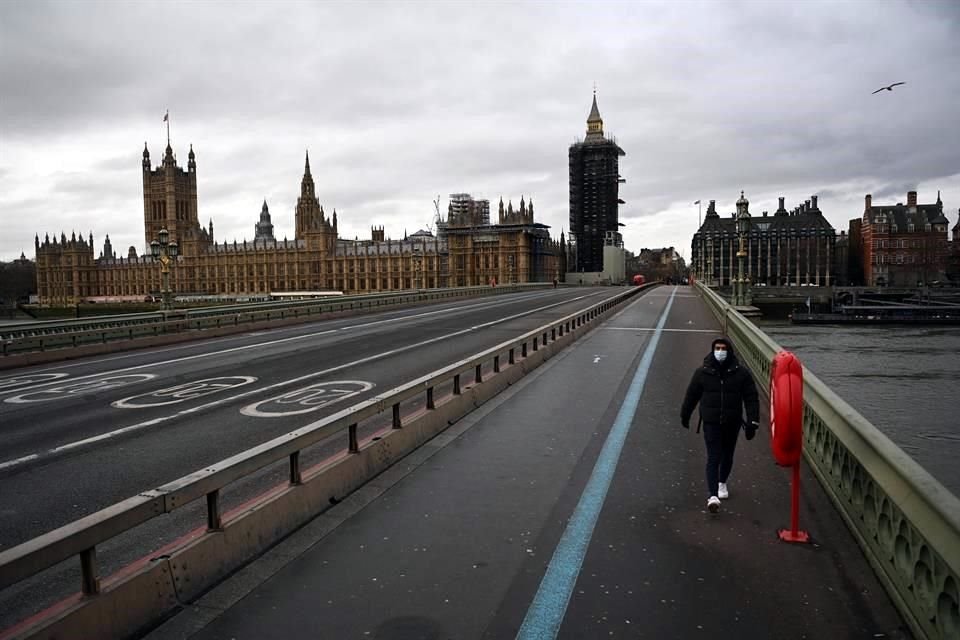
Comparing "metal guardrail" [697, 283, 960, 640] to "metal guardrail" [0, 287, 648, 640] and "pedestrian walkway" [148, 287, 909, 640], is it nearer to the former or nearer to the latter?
"pedestrian walkway" [148, 287, 909, 640]

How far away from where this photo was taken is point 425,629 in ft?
14.7

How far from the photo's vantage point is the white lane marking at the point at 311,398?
11555 millimetres

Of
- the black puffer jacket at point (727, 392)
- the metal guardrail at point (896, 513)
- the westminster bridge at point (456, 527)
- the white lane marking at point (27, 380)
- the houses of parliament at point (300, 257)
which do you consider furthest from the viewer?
the houses of parliament at point (300, 257)

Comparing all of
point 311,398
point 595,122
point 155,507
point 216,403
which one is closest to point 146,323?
point 216,403

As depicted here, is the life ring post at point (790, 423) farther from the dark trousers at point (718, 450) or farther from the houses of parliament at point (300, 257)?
the houses of parliament at point (300, 257)

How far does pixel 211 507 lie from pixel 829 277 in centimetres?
17368

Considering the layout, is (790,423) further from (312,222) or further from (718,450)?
(312,222)

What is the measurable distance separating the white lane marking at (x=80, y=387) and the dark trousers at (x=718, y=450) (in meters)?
12.5

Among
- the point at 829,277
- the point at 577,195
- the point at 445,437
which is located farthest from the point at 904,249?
the point at 445,437

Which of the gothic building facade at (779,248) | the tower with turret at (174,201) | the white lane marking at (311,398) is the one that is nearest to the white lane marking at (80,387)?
the white lane marking at (311,398)

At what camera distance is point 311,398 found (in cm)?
1278

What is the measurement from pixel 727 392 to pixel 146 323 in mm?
22780

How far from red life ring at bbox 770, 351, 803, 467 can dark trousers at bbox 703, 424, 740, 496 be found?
92 cm

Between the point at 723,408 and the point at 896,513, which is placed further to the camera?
the point at 723,408
